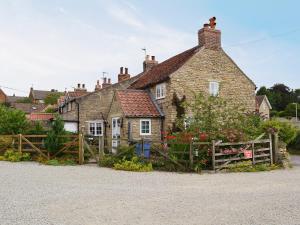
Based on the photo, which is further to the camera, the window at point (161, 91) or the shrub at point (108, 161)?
the window at point (161, 91)

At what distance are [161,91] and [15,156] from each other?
11682mm

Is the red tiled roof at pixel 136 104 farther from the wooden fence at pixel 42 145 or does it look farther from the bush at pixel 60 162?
the bush at pixel 60 162

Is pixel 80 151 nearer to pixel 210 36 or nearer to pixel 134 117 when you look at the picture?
pixel 134 117

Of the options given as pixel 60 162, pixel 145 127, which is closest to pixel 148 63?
pixel 145 127

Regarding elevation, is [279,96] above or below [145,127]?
above

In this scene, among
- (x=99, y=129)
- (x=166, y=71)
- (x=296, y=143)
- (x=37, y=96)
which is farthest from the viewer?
(x=37, y=96)

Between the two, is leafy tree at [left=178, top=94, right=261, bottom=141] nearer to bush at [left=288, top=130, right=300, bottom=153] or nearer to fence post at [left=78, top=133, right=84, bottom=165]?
fence post at [left=78, top=133, right=84, bottom=165]

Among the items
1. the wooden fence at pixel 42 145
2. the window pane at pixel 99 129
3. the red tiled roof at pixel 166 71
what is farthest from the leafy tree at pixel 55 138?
the window pane at pixel 99 129

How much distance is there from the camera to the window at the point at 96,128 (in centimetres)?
3268

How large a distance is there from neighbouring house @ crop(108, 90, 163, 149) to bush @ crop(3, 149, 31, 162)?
5886 millimetres

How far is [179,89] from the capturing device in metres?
26.8

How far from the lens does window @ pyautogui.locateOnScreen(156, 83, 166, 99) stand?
1078 inches

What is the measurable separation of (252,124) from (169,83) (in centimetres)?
776

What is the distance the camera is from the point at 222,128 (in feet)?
62.7
